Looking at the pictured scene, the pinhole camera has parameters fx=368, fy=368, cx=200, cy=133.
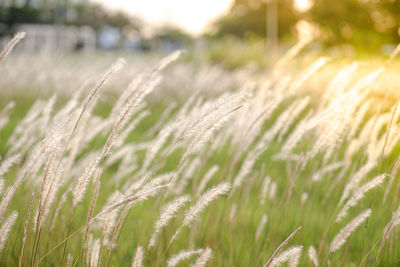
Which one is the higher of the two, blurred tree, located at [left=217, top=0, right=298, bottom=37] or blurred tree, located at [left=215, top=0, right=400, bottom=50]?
blurred tree, located at [left=217, top=0, right=298, bottom=37]

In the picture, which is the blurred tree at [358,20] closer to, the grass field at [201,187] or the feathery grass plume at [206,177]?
the grass field at [201,187]

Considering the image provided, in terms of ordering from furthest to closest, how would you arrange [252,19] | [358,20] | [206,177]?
[252,19] < [358,20] < [206,177]

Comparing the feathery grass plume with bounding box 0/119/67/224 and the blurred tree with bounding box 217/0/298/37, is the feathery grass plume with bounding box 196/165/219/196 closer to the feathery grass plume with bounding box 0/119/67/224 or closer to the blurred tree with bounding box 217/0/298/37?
the feathery grass plume with bounding box 0/119/67/224

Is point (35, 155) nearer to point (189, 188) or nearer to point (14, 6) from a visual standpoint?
point (189, 188)

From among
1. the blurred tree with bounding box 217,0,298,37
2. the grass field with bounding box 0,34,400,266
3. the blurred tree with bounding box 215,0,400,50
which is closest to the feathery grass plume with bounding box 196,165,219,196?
the grass field with bounding box 0,34,400,266

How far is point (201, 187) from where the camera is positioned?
1.53 m

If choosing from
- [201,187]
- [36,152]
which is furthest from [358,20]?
[36,152]

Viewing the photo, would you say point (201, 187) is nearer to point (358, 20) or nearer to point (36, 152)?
point (36, 152)

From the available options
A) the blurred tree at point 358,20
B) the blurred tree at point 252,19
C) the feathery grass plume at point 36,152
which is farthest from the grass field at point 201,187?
the blurred tree at point 252,19

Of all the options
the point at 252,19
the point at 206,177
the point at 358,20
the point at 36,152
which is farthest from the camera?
the point at 252,19

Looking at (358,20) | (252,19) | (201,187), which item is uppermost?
(252,19)

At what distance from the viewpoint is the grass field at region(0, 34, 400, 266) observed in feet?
2.99

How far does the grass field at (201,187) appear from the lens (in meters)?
0.91

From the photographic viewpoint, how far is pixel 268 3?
38.8 m
